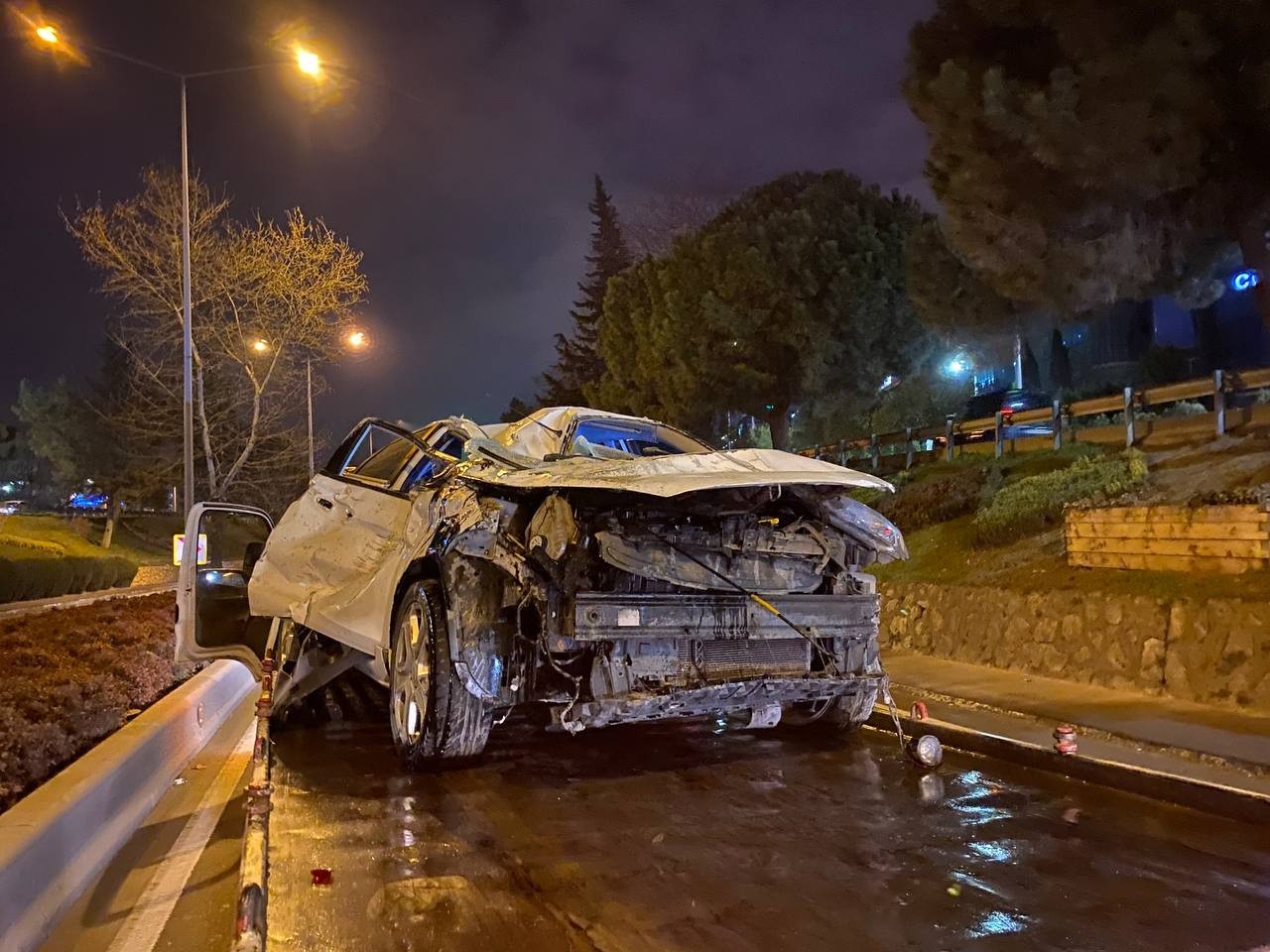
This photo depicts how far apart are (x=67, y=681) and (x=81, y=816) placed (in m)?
2.91

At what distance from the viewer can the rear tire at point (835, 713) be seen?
677 centimetres

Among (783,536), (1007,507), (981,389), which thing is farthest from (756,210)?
(783,536)

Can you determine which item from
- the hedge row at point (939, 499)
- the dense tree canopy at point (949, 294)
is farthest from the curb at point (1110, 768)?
the dense tree canopy at point (949, 294)

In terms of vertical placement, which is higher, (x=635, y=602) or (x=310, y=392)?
(x=310, y=392)

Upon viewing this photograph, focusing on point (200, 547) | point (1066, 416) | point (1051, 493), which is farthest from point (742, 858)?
point (1066, 416)

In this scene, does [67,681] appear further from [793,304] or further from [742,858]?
[793,304]

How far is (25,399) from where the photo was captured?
60.1 metres

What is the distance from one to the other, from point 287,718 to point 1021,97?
10861mm

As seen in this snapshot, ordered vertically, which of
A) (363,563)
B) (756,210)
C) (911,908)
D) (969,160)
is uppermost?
(756,210)

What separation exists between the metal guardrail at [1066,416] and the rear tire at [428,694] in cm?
613

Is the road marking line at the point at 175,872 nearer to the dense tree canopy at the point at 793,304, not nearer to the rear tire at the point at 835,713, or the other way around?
the rear tire at the point at 835,713

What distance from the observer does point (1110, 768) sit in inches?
231

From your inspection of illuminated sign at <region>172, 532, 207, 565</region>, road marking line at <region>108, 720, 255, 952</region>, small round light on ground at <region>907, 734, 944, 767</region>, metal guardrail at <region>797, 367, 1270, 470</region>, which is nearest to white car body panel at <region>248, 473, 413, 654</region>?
illuminated sign at <region>172, 532, 207, 565</region>

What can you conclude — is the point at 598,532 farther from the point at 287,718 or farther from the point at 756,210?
the point at 756,210
